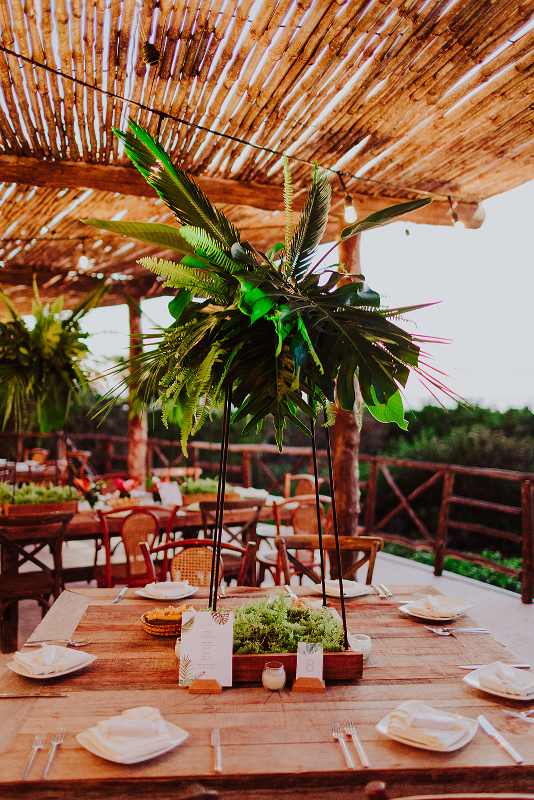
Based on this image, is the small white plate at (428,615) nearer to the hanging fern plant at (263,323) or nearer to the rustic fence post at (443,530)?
the hanging fern plant at (263,323)

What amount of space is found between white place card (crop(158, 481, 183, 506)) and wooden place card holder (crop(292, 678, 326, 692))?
341 cm

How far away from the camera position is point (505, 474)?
5656 millimetres

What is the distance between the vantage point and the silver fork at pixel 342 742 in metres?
1.57

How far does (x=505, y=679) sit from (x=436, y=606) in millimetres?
717

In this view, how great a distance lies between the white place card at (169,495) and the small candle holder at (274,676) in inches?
134

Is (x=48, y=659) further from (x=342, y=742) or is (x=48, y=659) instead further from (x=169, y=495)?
(x=169, y=495)

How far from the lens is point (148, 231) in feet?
5.79

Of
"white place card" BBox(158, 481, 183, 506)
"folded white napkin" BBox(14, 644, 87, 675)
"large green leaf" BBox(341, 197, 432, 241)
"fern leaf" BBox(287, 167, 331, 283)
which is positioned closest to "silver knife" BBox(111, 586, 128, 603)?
"folded white napkin" BBox(14, 644, 87, 675)

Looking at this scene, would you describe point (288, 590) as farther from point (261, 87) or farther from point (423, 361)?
point (261, 87)

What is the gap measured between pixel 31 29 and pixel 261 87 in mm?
1117

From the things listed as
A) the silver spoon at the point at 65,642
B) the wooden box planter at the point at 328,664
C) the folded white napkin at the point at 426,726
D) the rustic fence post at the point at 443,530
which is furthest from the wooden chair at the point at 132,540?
the rustic fence post at the point at 443,530

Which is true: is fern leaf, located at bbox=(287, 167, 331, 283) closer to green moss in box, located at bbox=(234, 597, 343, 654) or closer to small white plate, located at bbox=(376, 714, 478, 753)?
green moss in box, located at bbox=(234, 597, 343, 654)

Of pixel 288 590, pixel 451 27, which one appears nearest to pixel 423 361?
pixel 288 590

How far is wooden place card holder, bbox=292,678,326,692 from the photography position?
1.99 metres
